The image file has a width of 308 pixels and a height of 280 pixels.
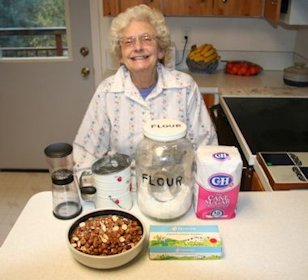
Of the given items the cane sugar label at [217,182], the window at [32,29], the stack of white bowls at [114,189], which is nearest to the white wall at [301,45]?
the window at [32,29]

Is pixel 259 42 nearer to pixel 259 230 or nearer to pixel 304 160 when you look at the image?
pixel 304 160

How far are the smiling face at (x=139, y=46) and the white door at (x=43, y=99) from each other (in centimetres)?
134

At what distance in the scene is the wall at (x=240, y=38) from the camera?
278 centimetres

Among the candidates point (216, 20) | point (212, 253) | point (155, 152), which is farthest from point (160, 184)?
point (216, 20)

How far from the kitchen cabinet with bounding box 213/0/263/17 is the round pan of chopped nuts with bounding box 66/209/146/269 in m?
1.91

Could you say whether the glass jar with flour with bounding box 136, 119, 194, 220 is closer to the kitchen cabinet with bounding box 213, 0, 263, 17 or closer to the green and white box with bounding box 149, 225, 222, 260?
the green and white box with bounding box 149, 225, 222, 260

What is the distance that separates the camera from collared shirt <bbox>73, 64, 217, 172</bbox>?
58.8 inches

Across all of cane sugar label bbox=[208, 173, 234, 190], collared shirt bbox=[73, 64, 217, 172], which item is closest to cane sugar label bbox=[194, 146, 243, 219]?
cane sugar label bbox=[208, 173, 234, 190]

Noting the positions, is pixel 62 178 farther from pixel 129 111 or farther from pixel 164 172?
pixel 129 111

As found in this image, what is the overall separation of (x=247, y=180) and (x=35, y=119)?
199cm

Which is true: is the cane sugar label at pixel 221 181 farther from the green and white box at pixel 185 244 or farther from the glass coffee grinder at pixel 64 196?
the glass coffee grinder at pixel 64 196

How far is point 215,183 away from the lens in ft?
2.91

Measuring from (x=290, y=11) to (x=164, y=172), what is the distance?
152 cm

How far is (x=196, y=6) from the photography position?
2365 millimetres
